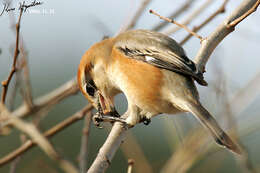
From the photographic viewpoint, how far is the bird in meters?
2.91

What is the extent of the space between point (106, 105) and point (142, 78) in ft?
1.65

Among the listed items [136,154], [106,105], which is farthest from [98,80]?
[136,154]

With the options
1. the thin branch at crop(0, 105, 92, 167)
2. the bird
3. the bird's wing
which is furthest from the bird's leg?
the bird's wing

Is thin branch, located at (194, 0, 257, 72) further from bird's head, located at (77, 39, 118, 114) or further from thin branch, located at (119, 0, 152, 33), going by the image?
bird's head, located at (77, 39, 118, 114)

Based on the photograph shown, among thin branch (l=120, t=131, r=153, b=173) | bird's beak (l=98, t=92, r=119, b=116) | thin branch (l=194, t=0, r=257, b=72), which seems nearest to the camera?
thin branch (l=194, t=0, r=257, b=72)

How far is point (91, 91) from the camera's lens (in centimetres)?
336

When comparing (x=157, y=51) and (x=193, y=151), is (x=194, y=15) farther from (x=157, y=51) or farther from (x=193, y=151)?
(x=193, y=151)

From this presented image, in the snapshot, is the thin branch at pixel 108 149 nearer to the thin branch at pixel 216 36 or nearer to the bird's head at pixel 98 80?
the bird's head at pixel 98 80

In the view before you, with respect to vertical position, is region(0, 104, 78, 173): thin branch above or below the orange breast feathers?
below

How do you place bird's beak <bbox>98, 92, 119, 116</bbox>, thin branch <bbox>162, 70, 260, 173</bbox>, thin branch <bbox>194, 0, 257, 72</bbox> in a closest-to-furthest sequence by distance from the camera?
thin branch <bbox>162, 70, 260, 173</bbox> < thin branch <bbox>194, 0, 257, 72</bbox> < bird's beak <bbox>98, 92, 119, 116</bbox>

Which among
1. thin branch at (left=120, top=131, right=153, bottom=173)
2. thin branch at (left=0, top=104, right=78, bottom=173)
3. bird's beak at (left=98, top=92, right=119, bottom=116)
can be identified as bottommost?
thin branch at (left=120, top=131, right=153, bottom=173)

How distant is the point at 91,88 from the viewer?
338 centimetres

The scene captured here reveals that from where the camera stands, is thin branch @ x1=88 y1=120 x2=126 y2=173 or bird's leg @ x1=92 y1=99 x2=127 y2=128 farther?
bird's leg @ x1=92 y1=99 x2=127 y2=128

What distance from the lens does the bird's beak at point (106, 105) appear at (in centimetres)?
325
